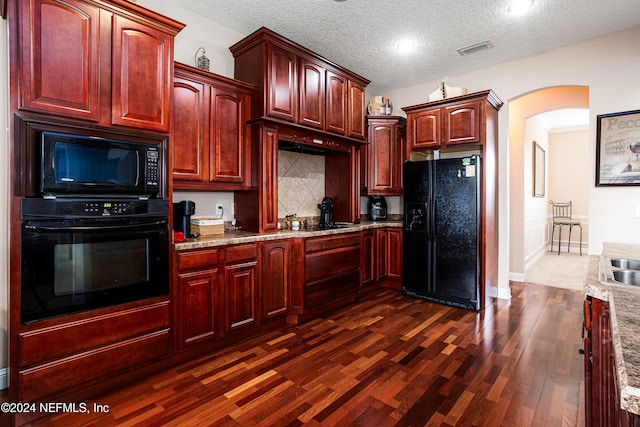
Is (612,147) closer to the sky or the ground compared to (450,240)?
closer to the sky

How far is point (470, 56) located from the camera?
3.83 meters

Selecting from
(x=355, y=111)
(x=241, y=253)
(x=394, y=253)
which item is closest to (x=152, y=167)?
(x=241, y=253)

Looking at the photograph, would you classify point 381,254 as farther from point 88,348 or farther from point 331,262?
point 88,348

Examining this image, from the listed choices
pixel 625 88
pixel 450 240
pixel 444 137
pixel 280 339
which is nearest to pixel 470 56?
pixel 444 137

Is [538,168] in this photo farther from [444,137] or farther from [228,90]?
[228,90]

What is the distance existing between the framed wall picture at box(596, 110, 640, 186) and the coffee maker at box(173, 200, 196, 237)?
4171 millimetres

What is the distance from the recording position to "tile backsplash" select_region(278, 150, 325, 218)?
3.82 meters

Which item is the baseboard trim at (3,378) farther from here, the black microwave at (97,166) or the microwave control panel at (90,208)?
the black microwave at (97,166)

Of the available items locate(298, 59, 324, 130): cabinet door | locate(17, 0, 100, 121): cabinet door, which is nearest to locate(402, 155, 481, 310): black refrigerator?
locate(298, 59, 324, 130): cabinet door

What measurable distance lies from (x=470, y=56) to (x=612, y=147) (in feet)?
5.94

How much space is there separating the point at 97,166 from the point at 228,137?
1162mm

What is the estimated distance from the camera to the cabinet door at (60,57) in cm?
176

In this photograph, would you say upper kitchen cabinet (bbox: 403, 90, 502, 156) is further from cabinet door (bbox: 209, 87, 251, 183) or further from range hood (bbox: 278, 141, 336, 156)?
cabinet door (bbox: 209, 87, 251, 183)

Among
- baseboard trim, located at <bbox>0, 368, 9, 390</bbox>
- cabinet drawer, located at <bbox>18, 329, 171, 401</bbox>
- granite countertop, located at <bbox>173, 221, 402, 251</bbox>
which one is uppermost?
granite countertop, located at <bbox>173, 221, 402, 251</bbox>
